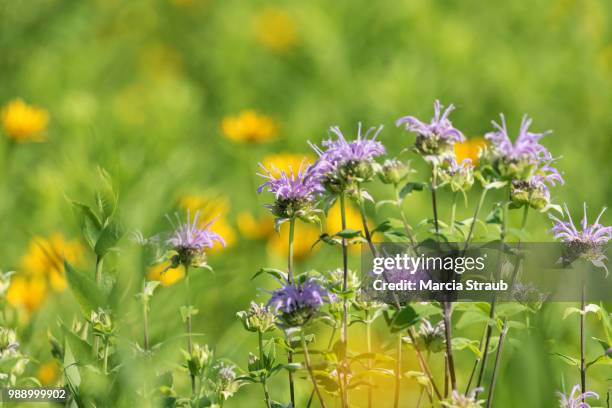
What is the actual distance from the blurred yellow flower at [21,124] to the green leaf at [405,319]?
112cm

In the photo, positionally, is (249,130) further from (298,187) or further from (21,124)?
(298,187)

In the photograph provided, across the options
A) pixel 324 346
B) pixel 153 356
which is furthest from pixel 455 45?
pixel 153 356

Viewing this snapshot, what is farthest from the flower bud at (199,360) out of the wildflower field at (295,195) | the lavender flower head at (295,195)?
the lavender flower head at (295,195)

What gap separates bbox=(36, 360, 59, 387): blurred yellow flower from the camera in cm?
77

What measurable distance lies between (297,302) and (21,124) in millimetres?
1105

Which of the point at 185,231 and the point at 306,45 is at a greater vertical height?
the point at 306,45

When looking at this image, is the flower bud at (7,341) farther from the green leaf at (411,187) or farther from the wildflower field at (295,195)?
the green leaf at (411,187)

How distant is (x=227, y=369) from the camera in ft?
1.85

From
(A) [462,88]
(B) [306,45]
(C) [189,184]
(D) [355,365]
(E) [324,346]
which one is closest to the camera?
(D) [355,365]

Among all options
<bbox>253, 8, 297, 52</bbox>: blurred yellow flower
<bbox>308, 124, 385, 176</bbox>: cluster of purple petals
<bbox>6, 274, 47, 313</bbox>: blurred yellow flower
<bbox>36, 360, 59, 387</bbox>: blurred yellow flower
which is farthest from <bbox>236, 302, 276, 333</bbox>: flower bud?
<bbox>253, 8, 297, 52</bbox>: blurred yellow flower

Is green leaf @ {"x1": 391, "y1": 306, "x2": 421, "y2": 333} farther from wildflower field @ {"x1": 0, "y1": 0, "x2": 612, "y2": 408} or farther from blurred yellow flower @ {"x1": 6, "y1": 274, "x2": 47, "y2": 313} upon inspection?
blurred yellow flower @ {"x1": 6, "y1": 274, "x2": 47, "y2": 313}

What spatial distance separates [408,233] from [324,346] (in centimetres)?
63

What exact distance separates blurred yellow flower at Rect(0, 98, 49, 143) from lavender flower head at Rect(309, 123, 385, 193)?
3.47 feet

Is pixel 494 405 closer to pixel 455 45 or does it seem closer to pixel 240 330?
pixel 240 330
